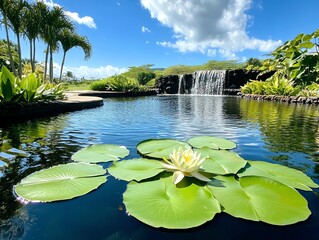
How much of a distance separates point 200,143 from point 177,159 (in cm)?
126

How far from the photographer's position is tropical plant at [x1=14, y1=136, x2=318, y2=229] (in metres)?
1.38

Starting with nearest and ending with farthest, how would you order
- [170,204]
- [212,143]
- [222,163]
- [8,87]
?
[170,204], [222,163], [212,143], [8,87]

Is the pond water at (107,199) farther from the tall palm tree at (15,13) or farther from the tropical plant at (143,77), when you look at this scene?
the tropical plant at (143,77)

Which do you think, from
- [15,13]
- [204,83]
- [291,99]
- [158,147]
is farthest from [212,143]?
[204,83]

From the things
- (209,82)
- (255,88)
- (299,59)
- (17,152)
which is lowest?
(17,152)

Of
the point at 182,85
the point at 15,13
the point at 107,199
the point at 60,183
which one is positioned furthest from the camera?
the point at 182,85

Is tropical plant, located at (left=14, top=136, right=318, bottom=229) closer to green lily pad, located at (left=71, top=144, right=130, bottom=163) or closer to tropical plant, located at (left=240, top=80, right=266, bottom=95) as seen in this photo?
green lily pad, located at (left=71, top=144, right=130, bottom=163)

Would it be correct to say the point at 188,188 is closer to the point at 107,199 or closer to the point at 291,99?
the point at 107,199

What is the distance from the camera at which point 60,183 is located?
1.79m

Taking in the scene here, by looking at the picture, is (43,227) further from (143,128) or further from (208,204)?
(143,128)

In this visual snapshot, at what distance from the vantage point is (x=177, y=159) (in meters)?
1.81

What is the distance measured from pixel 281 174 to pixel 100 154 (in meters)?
1.85

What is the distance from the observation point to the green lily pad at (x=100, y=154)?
2410mm

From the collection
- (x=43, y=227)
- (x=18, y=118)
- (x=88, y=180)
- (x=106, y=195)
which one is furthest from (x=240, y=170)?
(x=18, y=118)
